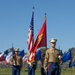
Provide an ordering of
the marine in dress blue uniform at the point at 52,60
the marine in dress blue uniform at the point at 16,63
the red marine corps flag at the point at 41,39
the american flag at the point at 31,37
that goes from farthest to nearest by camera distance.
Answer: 1. the marine in dress blue uniform at the point at 16,63
2. the american flag at the point at 31,37
3. the red marine corps flag at the point at 41,39
4. the marine in dress blue uniform at the point at 52,60

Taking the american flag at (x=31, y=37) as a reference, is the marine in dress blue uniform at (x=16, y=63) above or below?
below

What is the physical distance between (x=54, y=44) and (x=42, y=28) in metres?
4.06

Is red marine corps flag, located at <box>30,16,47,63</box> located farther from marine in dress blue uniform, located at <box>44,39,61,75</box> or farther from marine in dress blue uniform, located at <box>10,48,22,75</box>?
marine in dress blue uniform, located at <box>44,39,61,75</box>

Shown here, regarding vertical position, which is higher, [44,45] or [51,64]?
[44,45]

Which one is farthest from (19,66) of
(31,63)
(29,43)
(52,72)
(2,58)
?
(2,58)

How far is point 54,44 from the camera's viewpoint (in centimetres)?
1484

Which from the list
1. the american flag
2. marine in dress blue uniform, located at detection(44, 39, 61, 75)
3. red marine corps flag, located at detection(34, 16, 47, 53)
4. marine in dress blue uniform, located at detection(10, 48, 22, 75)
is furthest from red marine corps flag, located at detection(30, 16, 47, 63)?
marine in dress blue uniform, located at detection(44, 39, 61, 75)

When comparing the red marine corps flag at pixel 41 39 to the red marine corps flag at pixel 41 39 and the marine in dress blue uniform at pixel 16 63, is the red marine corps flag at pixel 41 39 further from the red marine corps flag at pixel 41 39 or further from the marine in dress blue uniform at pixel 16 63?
the marine in dress blue uniform at pixel 16 63

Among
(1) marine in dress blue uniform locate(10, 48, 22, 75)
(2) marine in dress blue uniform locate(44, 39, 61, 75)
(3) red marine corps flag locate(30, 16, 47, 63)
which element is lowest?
(2) marine in dress blue uniform locate(44, 39, 61, 75)

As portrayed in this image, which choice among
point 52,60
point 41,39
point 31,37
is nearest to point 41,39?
point 41,39

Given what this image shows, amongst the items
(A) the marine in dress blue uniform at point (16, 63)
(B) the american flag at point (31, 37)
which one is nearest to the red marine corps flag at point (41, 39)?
(B) the american flag at point (31, 37)

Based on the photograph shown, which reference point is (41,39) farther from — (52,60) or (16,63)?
(52,60)

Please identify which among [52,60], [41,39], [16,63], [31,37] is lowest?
[52,60]

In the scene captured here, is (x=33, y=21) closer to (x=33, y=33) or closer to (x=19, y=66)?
(x=33, y=33)
